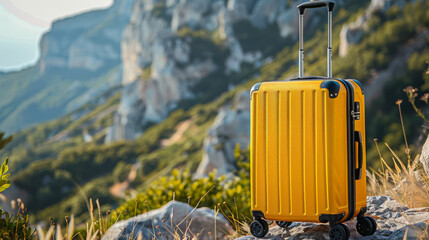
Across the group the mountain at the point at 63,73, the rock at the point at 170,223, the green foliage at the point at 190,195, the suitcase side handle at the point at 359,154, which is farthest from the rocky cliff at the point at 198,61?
the mountain at the point at 63,73

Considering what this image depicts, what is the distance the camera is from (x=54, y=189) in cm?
4625

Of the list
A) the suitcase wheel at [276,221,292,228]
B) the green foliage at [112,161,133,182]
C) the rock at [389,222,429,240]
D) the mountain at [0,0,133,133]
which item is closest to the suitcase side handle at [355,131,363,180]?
the rock at [389,222,429,240]

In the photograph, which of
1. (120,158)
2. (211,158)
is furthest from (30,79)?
(211,158)

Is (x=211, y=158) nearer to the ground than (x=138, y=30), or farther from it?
nearer to the ground

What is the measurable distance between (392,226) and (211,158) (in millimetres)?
25869

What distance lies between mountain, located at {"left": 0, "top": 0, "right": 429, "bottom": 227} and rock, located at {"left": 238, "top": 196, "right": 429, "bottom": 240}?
16.5m

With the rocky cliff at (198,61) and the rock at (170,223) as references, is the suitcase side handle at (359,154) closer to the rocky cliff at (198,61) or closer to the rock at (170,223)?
the rock at (170,223)

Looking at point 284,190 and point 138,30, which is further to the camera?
point 138,30

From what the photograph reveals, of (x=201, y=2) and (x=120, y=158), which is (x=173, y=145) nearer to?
(x=120, y=158)

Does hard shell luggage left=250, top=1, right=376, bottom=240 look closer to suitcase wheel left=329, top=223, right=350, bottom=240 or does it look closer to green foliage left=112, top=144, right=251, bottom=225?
suitcase wheel left=329, top=223, right=350, bottom=240

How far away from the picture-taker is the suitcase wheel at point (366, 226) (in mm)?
2717

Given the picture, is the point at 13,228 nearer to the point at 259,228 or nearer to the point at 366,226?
the point at 259,228

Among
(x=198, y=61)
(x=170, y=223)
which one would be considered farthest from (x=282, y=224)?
(x=198, y=61)

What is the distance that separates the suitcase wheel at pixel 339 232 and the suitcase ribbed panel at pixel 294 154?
0.10 m
